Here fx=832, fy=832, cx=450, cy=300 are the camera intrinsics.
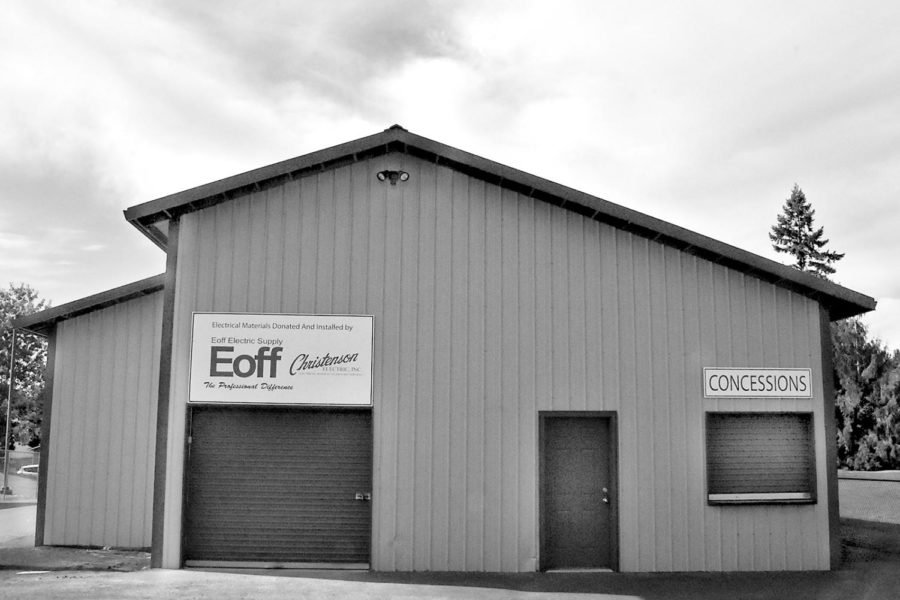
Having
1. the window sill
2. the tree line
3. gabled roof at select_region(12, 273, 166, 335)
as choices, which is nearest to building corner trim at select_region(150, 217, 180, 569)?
gabled roof at select_region(12, 273, 166, 335)

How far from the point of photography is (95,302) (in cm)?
1370

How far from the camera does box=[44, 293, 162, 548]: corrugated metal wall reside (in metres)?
13.5

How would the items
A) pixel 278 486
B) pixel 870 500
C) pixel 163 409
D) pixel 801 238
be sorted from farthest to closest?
pixel 801 238, pixel 870 500, pixel 278 486, pixel 163 409

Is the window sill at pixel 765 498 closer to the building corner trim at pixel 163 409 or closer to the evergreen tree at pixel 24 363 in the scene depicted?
the building corner trim at pixel 163 409

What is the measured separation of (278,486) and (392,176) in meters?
4.75

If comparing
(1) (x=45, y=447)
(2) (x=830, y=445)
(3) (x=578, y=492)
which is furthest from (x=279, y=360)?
(2) (x=830, y=445)

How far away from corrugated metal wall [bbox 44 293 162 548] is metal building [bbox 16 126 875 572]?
7.40 feet

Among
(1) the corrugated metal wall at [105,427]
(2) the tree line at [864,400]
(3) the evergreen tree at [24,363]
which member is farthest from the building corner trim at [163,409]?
(3) the evergreen tree at [24,363]

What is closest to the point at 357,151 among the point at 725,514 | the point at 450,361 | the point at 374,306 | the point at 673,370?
the point at 374,306

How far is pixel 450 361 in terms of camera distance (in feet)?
39.2

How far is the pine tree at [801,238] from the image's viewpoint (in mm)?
56500

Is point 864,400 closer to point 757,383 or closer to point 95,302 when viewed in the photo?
point 757,383

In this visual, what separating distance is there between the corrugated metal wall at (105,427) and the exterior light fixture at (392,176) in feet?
14.9

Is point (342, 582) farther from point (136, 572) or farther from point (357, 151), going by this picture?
point (357, 151)
